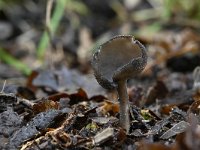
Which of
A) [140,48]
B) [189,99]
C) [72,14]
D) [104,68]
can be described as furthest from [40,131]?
[72,14]

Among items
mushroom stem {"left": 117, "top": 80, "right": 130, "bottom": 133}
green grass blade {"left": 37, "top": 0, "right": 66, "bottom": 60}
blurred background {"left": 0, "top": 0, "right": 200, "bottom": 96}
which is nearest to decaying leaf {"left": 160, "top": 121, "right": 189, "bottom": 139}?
mushroom stem {"left": 117, "top": 80, "right": 130, "bottom": 133}

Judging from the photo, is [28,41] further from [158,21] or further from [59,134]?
[59,134]

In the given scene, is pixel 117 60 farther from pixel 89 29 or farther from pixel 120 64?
pixel 89 29

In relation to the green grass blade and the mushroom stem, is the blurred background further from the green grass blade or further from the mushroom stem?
the mushroom stem

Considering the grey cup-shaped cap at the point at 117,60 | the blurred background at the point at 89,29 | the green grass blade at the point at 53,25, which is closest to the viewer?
the grey cup-shaped cap at the point at 117,60

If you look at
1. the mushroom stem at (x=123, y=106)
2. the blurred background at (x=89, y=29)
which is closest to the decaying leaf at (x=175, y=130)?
the mushroom stem at (x=123, y=106)

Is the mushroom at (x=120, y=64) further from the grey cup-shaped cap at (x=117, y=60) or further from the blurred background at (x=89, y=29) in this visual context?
the blurred background at (x=89, y=29)

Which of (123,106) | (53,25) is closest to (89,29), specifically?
(53,25)
